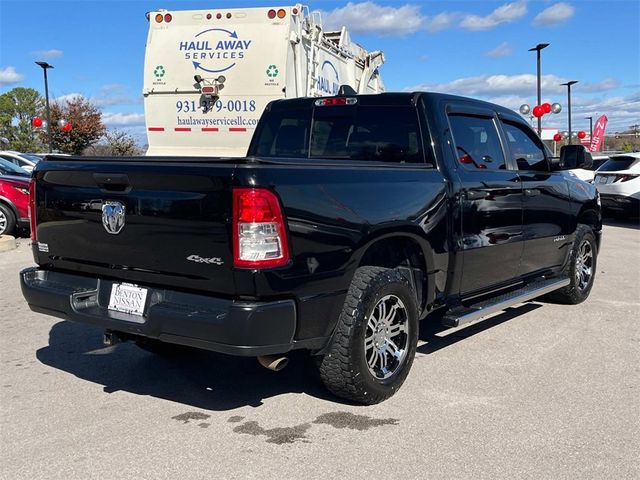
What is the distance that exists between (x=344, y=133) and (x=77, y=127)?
3976 centimetres

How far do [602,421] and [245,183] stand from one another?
8.39 ft

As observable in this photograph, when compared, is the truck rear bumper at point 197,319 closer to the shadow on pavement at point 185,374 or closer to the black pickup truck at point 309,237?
the black pickup truck at point 309,237

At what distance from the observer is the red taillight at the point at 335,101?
17.3ft

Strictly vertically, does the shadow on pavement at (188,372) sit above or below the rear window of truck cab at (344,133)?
below

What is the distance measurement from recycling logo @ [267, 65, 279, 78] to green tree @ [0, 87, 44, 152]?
4910 centimetres

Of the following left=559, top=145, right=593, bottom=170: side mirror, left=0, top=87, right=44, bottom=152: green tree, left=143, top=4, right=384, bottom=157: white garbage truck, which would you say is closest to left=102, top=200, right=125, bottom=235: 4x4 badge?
left=559, top=145, right=593, bottom=170: side mirror

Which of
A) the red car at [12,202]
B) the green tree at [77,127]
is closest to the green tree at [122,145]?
the green tree at [77,127]

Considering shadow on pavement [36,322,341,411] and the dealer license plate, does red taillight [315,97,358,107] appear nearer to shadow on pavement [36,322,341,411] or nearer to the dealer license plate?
shadow on pavement [36,322,341,411]

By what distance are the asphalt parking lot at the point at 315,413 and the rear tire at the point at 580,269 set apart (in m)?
0.96

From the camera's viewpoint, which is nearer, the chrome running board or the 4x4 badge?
the 4x4 badge

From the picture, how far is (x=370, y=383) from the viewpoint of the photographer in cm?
405

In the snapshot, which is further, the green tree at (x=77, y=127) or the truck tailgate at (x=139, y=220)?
the green tree at (x=77, y=127)

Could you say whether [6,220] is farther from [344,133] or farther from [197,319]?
[197,319]

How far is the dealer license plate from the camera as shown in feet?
12.3
